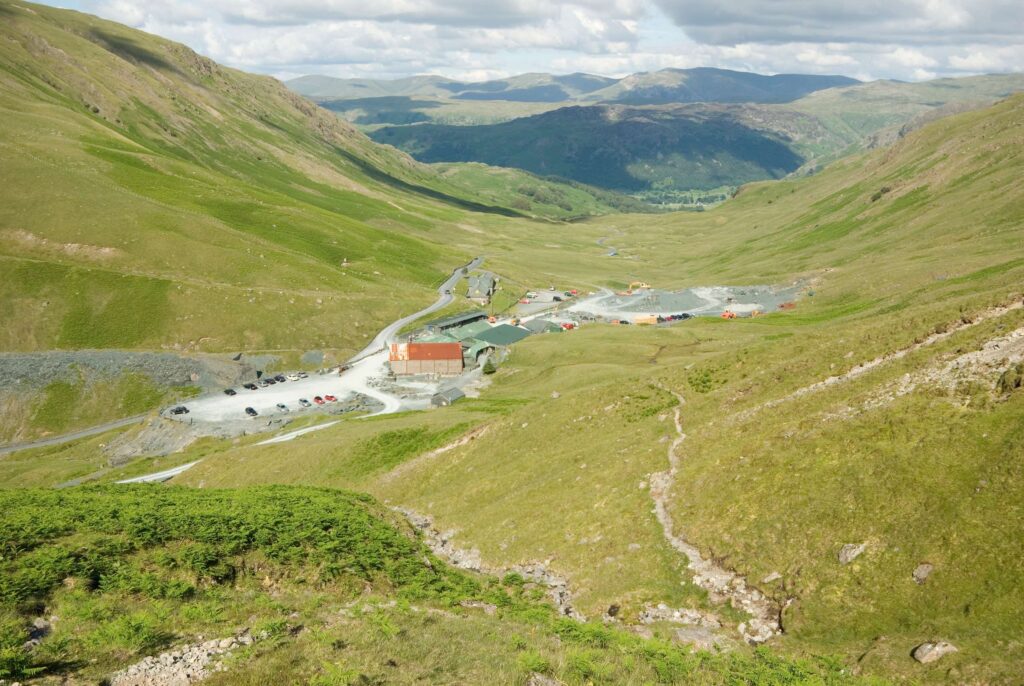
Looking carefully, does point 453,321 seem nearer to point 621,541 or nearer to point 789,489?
point 621,541

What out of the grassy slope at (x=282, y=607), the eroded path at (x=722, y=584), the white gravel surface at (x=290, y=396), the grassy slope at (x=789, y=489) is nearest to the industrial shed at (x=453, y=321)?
the white gravel surface at (x=290, y=396)

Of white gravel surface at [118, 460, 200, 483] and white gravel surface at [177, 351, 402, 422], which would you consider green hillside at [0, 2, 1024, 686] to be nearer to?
white gravel surface at [118, 460, 200, 483]

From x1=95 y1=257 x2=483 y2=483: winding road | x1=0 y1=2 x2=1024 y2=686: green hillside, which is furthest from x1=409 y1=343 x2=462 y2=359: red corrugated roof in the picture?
x1=0 y1=2 x2=1024 y2=686: green hillside

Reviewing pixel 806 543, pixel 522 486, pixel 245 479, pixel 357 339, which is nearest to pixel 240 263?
pixel 357 339

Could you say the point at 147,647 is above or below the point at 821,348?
below

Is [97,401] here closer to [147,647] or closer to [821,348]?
[147,647]

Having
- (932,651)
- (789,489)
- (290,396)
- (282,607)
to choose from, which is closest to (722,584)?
(789,489)
